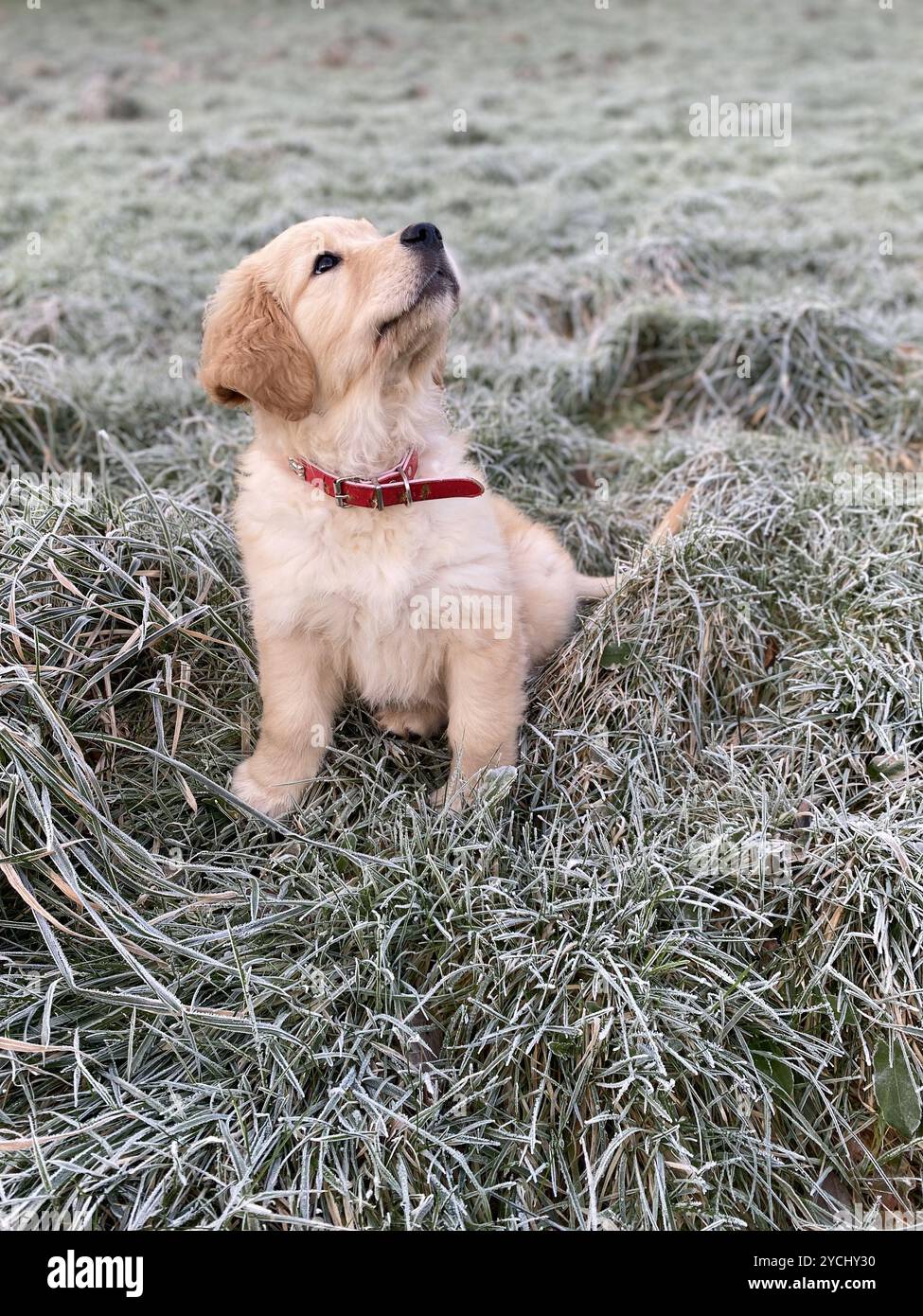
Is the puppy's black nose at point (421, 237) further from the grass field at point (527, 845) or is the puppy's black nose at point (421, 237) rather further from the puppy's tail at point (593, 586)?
the puppy's tail at point (593, 586)

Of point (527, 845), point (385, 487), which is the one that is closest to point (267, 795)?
point (527, 845)

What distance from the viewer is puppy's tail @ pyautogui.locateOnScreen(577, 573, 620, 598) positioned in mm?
3143

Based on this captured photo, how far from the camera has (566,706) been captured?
281 centimetres

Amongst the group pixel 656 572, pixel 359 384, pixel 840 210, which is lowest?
pixel 656 572

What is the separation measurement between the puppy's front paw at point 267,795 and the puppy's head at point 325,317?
955 millimetres

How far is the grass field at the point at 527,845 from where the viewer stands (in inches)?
72.5

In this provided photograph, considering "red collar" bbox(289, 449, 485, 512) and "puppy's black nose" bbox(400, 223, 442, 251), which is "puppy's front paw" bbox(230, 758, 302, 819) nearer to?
"red collar" bbox(289, 449, 485, 512)

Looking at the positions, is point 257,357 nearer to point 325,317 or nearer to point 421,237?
point 325,317

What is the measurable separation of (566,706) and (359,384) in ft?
3.62

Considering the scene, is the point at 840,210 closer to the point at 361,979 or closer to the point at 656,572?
the point at 656,572

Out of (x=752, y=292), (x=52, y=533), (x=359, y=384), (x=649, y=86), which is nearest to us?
(x=359, y=384)

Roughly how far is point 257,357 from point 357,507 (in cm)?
41
